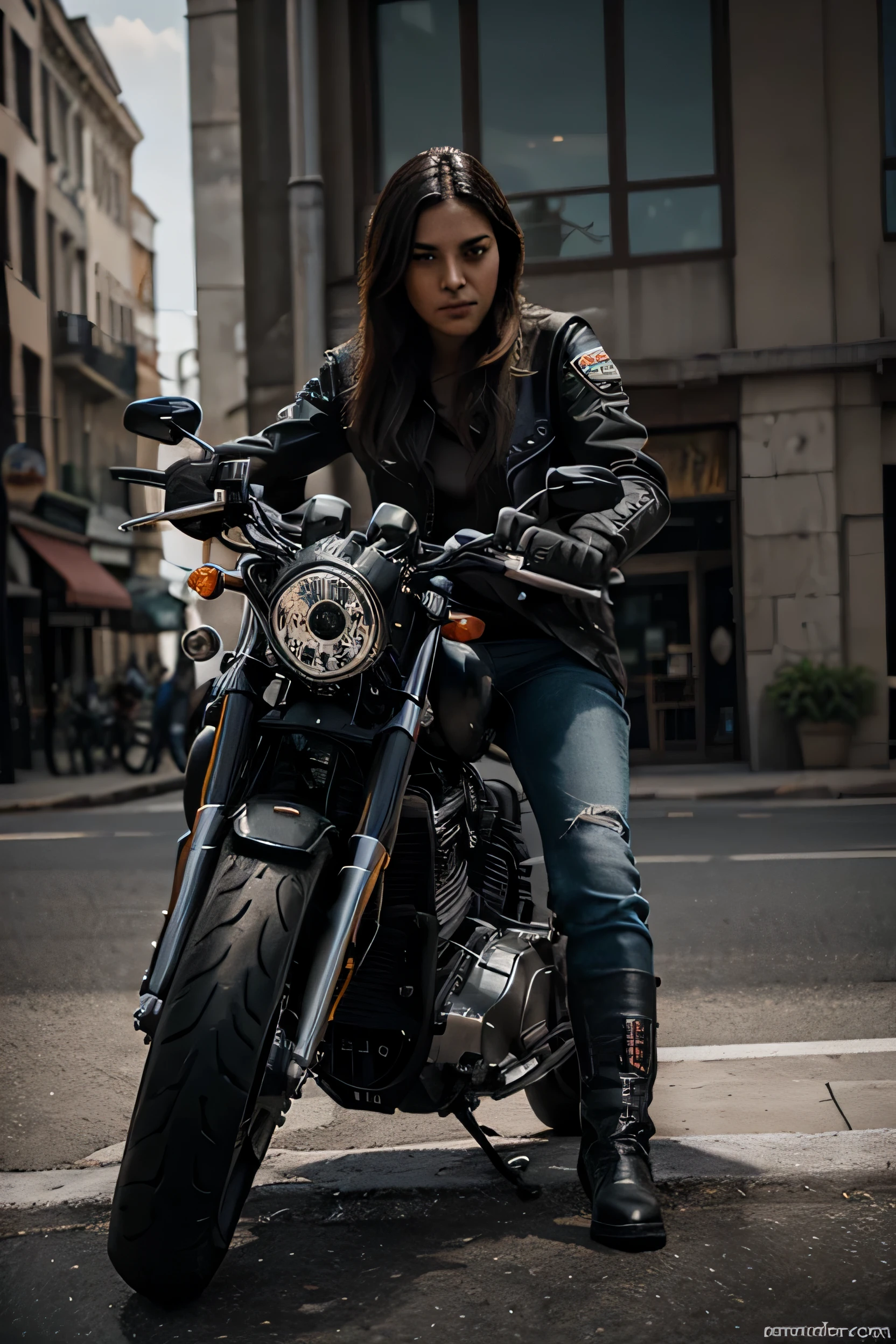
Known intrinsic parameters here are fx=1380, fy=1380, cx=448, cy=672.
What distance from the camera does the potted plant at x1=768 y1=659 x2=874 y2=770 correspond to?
526 inches

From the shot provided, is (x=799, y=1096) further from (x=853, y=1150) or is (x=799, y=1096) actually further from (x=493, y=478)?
(x=493, y=478)

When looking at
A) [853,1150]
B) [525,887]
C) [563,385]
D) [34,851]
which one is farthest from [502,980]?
[34,851]

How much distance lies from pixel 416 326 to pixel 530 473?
42 centimetres

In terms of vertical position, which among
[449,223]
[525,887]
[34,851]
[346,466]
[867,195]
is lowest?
[34,851]

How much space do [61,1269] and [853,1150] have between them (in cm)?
148

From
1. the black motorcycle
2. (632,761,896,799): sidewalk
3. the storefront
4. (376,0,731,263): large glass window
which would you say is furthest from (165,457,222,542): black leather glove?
(376,0,731,263): large glass window

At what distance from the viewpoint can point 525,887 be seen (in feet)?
9.27

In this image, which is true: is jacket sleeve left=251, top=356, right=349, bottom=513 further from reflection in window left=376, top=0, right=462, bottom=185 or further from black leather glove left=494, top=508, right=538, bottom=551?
reflection in window left=376, top=0, right=462, bottom=185

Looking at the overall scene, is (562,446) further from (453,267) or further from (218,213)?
(218,213)

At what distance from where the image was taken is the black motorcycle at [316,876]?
1.92 meters

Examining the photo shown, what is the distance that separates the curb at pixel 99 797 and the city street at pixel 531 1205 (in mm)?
7786

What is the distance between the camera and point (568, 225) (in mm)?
15188

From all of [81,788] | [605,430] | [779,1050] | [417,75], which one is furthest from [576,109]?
[605,430]

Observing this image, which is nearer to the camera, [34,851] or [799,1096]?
[799,1096]
